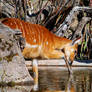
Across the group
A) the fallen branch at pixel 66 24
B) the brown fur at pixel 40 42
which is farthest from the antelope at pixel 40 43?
the fallen branch at pixel 66 24

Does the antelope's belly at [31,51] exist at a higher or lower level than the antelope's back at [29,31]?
lower

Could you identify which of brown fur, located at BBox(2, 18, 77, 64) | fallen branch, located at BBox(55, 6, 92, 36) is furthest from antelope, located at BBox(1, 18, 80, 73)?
fallen branch, located at BBox(55, 6, 92, 36)

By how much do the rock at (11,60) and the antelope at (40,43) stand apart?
2.45ft

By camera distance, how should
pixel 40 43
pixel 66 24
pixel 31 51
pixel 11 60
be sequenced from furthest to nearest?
1. pixel 66 24
2. pixel 40 43
3. pixel 31 51
4. pixel 11 60

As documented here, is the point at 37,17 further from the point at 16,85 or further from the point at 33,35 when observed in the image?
the point at 16,85

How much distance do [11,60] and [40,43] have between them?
1457mm

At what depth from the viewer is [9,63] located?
25.2ft

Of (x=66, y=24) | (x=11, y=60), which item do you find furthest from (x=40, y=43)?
(x=66, y=24)

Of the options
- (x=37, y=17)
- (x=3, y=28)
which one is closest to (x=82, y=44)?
(x=37, y=17)

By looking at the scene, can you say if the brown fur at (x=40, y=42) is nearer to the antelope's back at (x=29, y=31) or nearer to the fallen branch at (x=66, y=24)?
the antelope's back at (x=29, y=31)

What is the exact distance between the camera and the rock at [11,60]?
25.0 feet

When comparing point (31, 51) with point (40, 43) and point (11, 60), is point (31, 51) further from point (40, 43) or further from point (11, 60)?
point (11, 60)

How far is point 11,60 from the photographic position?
7727 mm

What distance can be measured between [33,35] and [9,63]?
1.55 meters
